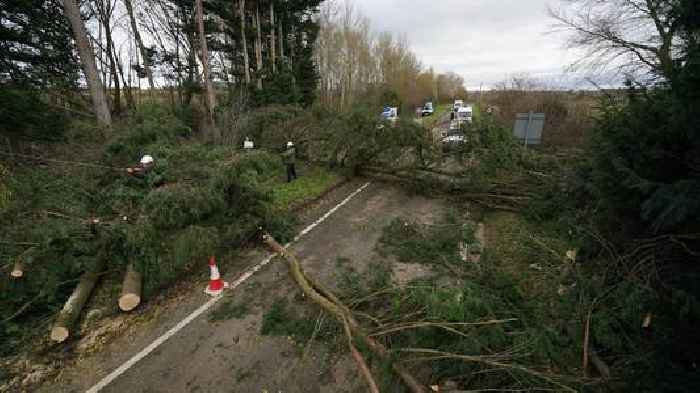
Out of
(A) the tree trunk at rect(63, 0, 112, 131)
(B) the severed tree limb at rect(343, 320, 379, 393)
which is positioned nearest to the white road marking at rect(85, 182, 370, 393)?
(B) the severed tree limb at rect(343, 320, 379, 393)

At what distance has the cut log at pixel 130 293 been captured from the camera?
171 inches

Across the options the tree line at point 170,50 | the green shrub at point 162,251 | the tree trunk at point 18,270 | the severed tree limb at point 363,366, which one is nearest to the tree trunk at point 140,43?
the tree line at point 170,50

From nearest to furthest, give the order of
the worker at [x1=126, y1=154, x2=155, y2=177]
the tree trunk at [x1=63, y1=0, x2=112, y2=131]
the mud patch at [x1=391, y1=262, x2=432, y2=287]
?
1. the mud patch at [x1=391, y1=262, x2=432, y2=287]
2. the worker at [x1=126, y1=154, x2=155, y2=177]
3. the tree trunk at [x1=63, y1=0, x2=112, y2=131]

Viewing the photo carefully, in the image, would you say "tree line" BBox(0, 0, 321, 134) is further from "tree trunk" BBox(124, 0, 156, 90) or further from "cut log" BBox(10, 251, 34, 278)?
"cut log" BBox(10, 251, 34, 278)

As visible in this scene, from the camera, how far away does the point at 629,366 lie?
7.54 ft

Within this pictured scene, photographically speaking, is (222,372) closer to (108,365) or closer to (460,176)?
(108,365)

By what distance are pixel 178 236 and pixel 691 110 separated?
6.04m

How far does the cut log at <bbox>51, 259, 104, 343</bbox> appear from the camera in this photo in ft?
12.4

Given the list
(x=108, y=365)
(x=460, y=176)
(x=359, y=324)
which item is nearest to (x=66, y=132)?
(x=108, y=365)

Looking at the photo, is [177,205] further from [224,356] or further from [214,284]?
[224,356]

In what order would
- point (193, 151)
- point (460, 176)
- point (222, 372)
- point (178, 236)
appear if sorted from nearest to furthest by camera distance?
1. point (222, 372)
2. point (178, 236)
3. point (193, 151)
4. point (460, 176)

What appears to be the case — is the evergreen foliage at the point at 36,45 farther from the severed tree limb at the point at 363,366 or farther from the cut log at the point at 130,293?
the severed tree limb at the point at 363,366

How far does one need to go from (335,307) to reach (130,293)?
3.11 meters

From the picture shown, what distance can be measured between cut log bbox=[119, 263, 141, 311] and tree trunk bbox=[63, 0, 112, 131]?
7.63m
